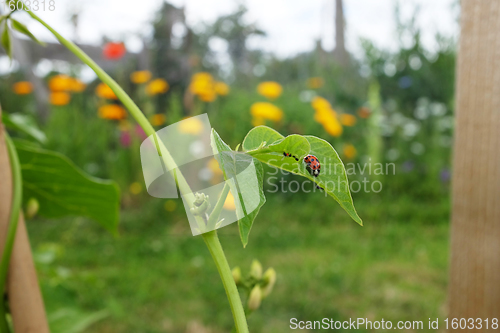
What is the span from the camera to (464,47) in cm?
74

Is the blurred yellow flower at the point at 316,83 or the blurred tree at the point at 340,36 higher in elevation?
the blurred tree at the point at 340,36

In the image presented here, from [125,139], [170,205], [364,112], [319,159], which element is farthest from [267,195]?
[319,159]

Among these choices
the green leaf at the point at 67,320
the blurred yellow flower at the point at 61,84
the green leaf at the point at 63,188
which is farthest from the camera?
the blurred yellow flower at the point at 61,84

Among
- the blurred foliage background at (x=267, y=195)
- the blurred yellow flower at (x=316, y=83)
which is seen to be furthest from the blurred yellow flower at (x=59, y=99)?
the blurred yellow flower at (x=316, y=83)

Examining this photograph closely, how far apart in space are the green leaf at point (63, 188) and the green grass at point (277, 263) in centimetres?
48

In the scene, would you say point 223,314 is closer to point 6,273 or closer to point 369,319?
point 369,319

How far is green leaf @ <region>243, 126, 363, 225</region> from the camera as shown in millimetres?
236

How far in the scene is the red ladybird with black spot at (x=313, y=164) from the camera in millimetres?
248

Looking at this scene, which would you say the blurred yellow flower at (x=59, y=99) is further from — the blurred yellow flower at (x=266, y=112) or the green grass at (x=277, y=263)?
the blurred yellow flower at (x=266, y=112)

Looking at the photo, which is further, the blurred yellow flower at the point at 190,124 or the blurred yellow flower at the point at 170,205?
the blurred yellow flower at the point at 170,205

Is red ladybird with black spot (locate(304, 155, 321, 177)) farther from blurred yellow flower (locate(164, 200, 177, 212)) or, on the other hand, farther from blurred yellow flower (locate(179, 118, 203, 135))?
blurred yellow flower (locate(164, 200, 177, 212))

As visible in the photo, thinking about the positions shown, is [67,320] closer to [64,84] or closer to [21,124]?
[21,124]

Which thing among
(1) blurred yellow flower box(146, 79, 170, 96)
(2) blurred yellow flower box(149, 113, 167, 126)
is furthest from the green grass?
(1) blurred yellow flower box(146, 79, 170, 96)

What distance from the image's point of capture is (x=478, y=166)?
73cm
